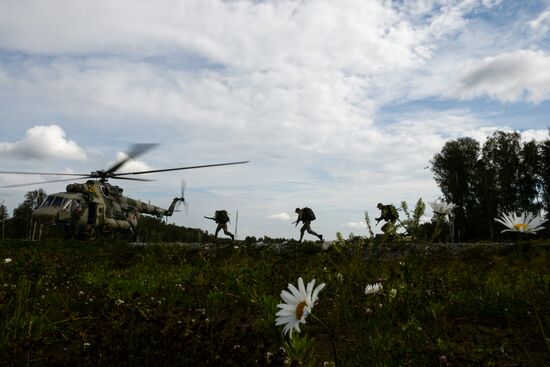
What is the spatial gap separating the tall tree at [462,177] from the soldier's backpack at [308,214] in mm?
33805

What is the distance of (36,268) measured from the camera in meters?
7.97

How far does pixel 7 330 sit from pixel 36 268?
4.63 metres

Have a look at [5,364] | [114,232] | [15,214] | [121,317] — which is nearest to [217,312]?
[121,317]

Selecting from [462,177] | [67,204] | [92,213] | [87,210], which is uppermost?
[462,177]

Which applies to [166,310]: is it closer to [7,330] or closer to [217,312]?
[217,312]

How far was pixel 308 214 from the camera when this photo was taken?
17.2 metres

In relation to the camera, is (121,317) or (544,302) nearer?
(121,317)

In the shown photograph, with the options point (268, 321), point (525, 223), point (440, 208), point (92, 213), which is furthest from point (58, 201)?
point (525, 223)

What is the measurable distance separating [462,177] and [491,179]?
3128 mm

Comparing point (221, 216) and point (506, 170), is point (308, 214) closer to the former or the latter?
point (221, 216)

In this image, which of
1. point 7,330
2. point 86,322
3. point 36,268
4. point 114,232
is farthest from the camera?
point 114,232

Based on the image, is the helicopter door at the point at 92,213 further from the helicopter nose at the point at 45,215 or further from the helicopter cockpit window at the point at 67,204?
the helicopter nose at the point at 45,215

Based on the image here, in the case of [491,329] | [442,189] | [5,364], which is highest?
[442,189]

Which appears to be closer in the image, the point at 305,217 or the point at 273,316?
the point at 273,316
